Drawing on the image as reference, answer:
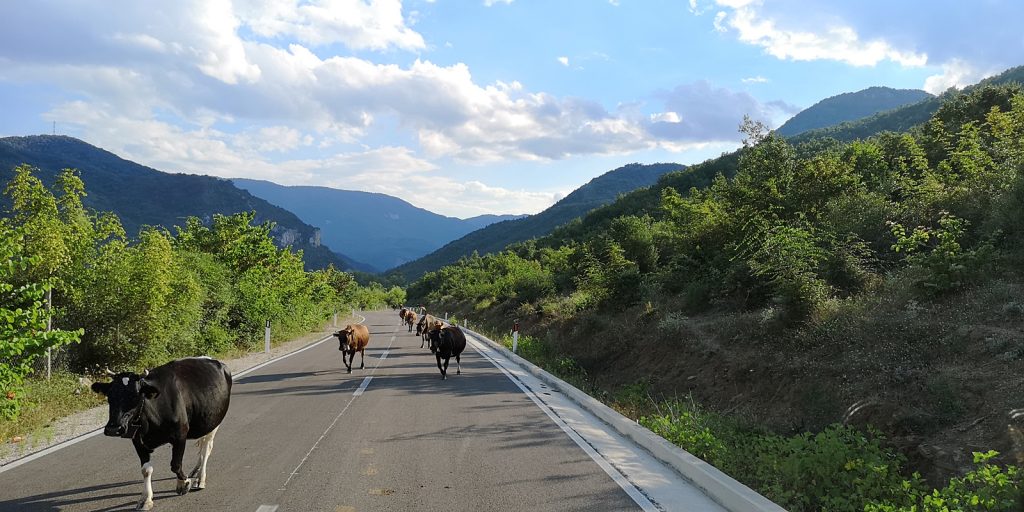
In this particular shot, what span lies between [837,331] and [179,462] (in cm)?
1031

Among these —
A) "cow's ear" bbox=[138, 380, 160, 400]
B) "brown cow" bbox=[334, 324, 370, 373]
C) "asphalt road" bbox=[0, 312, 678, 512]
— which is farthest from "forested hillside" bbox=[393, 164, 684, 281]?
"cow's ear" bbox=[138, 380, 160, 400]

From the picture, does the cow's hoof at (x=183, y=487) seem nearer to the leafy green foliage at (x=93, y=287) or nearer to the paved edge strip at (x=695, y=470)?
the leafy green foliage at (x=93, y=287)

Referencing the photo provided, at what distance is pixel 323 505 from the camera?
202 inches

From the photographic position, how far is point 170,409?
5.37 meters

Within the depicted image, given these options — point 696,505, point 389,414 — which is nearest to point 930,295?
point 696,505

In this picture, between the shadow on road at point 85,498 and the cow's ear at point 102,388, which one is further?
the shadow on road at point 85,498

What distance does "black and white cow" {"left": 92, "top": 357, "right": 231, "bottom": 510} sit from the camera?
15.9 feet

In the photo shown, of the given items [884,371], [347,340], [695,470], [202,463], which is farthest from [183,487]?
[347,340]

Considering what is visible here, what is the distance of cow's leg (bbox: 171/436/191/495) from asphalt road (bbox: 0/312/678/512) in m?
0.10

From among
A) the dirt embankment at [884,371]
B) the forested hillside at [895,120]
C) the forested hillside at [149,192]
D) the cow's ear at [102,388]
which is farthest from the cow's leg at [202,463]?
the forested hillside at [149,192]

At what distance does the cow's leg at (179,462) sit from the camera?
17.6 feet

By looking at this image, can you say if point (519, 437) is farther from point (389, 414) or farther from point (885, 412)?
point (885, 412)

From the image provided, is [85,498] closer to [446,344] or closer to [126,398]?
[126,398]

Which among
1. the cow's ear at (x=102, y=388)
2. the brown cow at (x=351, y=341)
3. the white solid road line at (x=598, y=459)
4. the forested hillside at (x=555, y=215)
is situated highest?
the forested hillside at (x=555, y=215)
